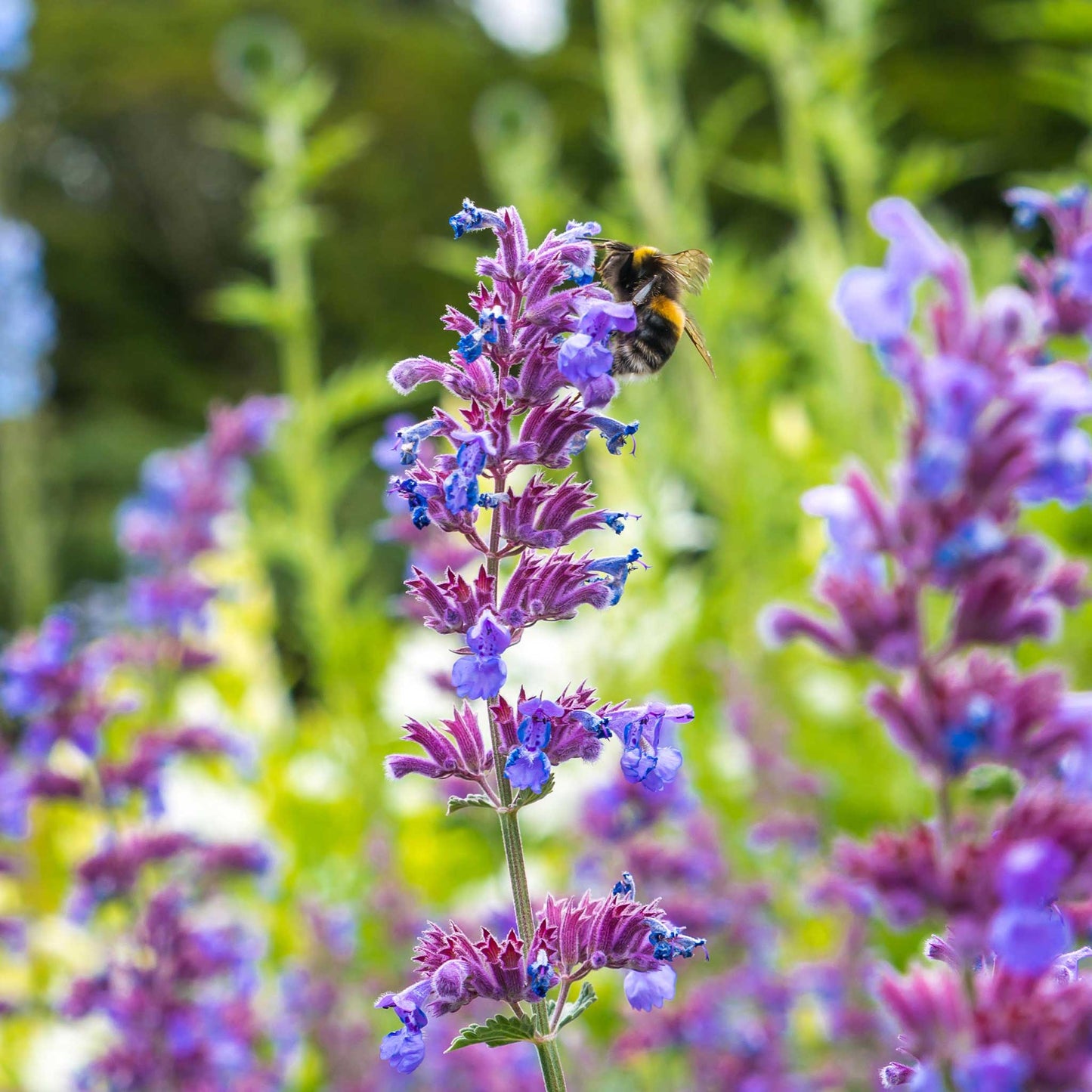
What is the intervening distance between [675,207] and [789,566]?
79.2 inches

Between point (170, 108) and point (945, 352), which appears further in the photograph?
point (170, 108)

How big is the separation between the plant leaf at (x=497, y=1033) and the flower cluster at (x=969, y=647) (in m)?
0.35

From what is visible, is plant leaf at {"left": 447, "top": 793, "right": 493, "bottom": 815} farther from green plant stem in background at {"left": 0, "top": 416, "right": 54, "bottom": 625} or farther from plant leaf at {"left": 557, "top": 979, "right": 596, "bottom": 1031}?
green plant stem in background at {"left": 0, "top": 416, "right": 54, "bottom": 625}

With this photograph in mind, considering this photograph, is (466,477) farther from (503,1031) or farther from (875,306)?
(503,1031)

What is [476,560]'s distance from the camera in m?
3.28

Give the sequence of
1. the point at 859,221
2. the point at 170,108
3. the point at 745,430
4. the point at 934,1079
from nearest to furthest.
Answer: the point at 934,1079 < the point at 859,221 < the point at 745,430 < the point at 170,108

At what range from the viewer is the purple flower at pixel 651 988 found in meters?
1.22

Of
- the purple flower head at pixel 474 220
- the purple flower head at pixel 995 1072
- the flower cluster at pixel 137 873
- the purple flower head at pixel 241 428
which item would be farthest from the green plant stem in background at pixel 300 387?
the purple flower head at pixel 995 1072

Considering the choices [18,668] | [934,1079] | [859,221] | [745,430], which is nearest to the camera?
[934,1079]

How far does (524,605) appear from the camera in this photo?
129 cm

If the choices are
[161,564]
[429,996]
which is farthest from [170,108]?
[429,996]

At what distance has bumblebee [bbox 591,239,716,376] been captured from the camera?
6.63ft

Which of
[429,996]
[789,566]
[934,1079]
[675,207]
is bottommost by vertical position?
[934,1079]

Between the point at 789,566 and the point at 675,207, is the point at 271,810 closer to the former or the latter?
the point at 789,566
